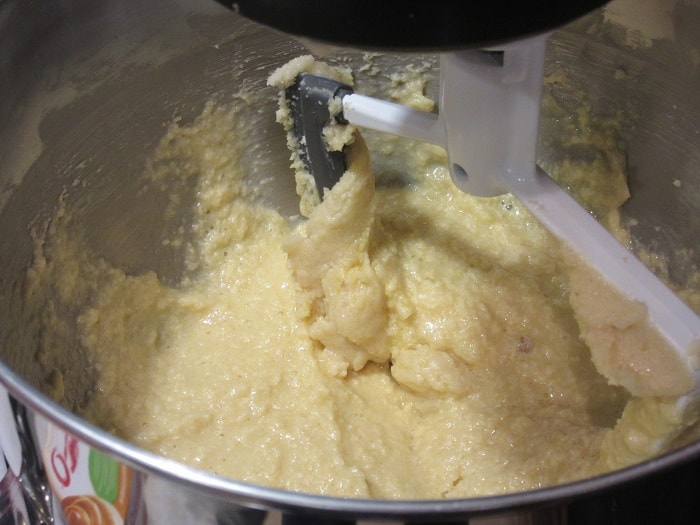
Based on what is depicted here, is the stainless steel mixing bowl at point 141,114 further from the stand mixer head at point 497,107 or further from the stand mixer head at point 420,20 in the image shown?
the stand mixer head at point 420,20

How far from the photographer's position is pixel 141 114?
3.83 feet

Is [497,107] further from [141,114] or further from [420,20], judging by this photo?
[141,114]

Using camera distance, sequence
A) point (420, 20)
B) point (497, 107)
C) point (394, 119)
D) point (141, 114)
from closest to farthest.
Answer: point (420, 20) → point (497, 107) → point (394, 119) → point (141, 114)

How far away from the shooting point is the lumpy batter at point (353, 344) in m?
1.07

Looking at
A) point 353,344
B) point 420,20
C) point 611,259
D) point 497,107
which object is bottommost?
point 353,344

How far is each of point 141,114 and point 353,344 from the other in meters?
0.49

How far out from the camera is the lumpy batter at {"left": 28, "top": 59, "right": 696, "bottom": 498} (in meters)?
1.07

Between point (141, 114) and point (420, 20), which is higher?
point (420, 20)

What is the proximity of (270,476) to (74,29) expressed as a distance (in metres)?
0.67

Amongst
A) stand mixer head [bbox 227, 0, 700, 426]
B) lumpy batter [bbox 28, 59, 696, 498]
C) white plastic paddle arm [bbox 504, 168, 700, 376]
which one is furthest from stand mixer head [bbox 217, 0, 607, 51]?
lumpy batter [bbox 28, 59, 696, 498]

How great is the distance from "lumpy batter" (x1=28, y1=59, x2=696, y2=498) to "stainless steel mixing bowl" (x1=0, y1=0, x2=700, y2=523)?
47mm

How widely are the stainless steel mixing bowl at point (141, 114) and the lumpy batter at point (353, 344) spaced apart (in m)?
0.05

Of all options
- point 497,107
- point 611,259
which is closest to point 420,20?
point 497,107

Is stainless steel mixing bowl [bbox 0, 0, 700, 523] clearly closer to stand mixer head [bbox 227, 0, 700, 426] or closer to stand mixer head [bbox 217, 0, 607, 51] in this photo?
stand mixer head [bbox 227, 0, 700, 426]
